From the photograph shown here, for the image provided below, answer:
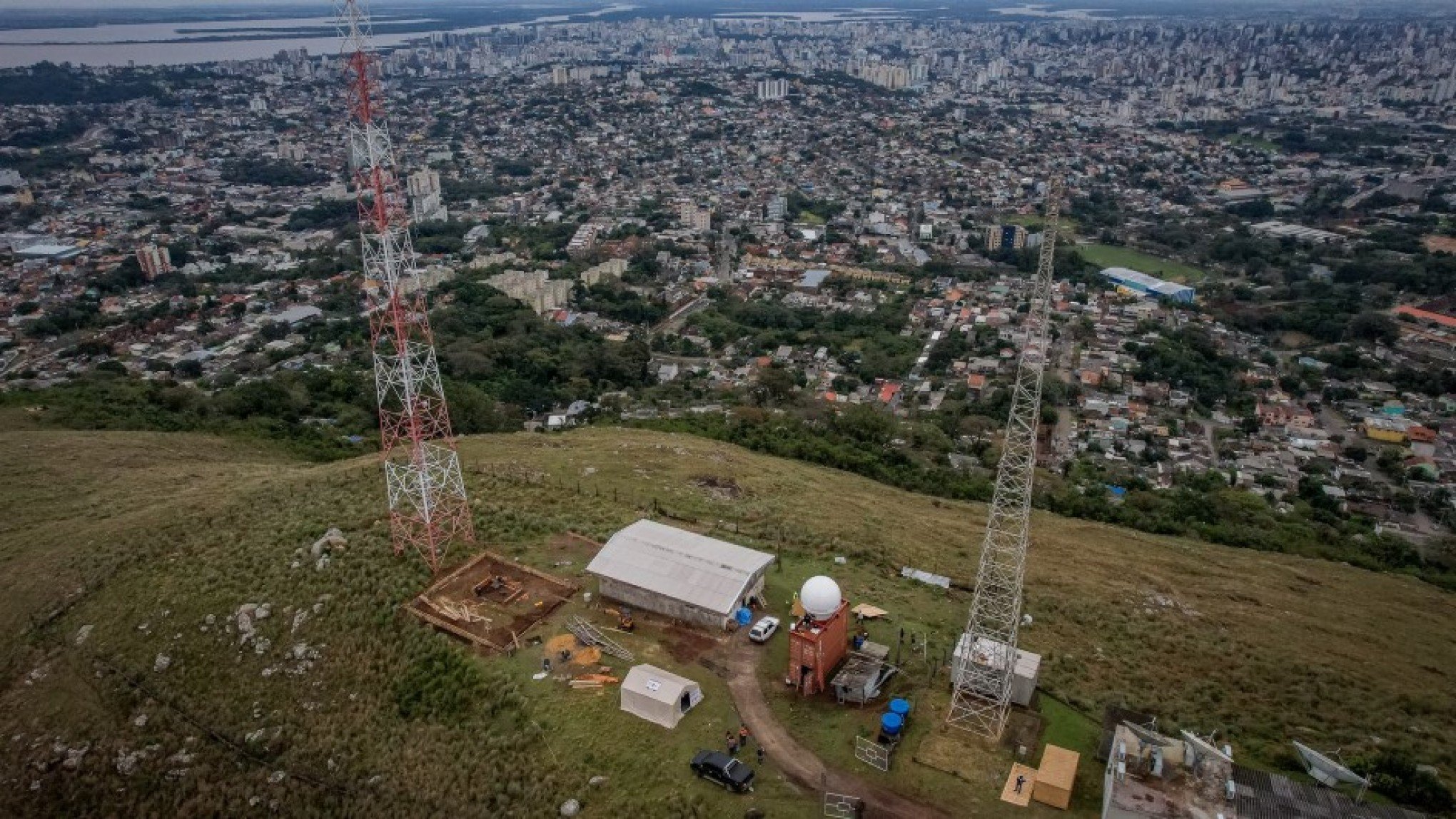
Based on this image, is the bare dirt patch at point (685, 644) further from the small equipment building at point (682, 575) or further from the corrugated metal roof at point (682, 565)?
the corrugated metal roof at point (682, 565)

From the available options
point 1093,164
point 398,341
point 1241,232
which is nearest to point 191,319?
point 398,341

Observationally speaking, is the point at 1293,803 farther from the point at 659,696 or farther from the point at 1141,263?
the point at 1141,263

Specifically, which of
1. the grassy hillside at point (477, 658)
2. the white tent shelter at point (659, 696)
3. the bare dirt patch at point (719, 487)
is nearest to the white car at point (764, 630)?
the grassy hillside at point (477, 658)

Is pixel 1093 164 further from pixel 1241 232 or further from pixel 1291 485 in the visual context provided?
pixel 1291 485

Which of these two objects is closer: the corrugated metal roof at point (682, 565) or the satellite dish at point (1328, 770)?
the satellite dish at point (1328, 770)

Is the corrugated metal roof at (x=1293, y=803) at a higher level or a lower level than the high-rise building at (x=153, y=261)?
higher

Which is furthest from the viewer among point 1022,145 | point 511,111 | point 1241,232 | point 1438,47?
point 1438,47
